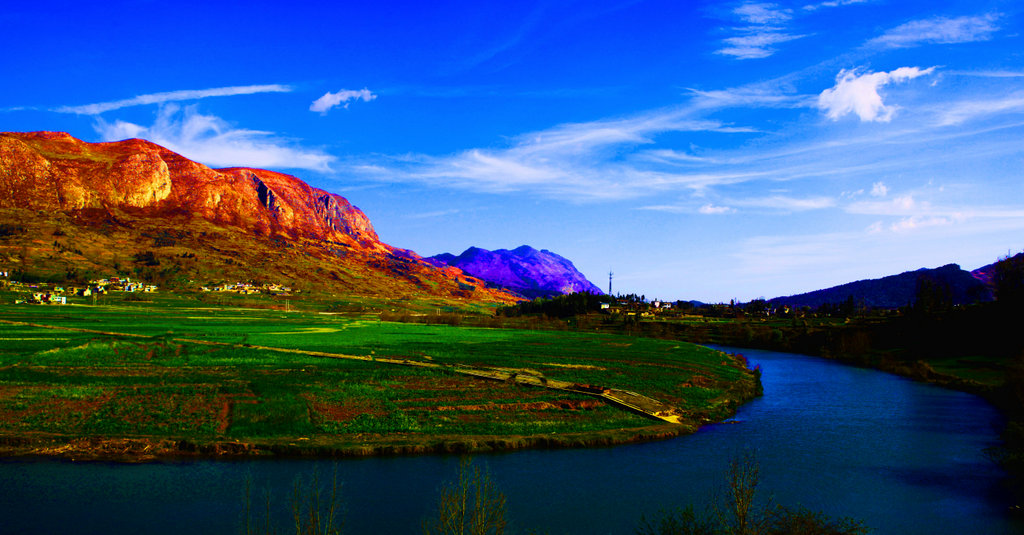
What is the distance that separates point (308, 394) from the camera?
179 feet

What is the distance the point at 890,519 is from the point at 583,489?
1657 cm

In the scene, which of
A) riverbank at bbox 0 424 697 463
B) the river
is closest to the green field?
riverbank at bbox 0 424 697 463

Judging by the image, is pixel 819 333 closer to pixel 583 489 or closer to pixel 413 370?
pixel 413 370

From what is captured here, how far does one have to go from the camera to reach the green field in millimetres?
41938

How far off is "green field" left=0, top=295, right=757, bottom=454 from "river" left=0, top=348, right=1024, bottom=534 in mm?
3903

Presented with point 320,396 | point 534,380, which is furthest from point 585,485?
point 534,380

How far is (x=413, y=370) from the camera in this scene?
7200 centimetres

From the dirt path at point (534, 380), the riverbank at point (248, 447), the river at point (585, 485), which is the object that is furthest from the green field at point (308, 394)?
the river at point (585, 485)

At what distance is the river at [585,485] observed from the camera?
2844cm

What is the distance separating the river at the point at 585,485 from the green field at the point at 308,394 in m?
3.90

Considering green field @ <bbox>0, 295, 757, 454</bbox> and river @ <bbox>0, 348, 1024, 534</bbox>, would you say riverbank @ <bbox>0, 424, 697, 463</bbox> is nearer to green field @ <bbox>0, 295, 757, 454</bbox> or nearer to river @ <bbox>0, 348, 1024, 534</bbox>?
green field @ <bbox>0, 295, 757, 454</bbox>

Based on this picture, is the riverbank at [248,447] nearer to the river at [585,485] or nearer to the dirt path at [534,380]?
the river at [585,485]

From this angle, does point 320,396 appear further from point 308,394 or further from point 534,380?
point 534,380

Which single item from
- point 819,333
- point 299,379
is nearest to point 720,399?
point 299,379
